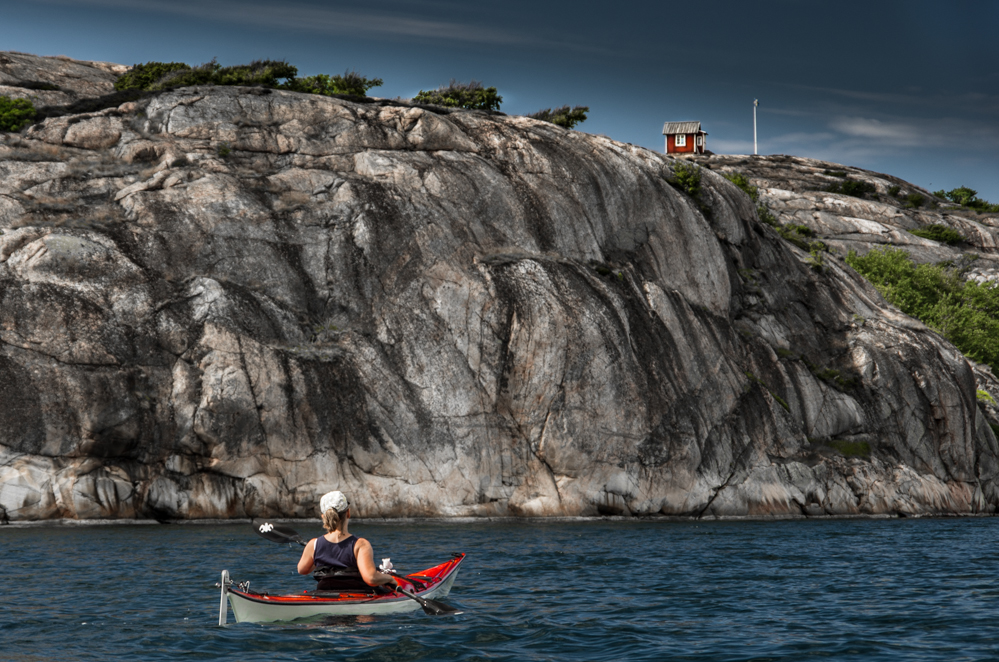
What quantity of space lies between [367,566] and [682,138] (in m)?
102

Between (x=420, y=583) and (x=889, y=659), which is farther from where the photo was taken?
(x=420, y=583)

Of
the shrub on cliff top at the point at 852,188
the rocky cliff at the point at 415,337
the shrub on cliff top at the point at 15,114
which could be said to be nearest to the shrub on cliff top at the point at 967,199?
the shrub on cliff top at the point at 852,188

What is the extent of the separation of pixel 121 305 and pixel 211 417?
6145 millimetres

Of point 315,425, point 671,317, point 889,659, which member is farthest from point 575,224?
point 889,659

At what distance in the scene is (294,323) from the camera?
4072 centimetres

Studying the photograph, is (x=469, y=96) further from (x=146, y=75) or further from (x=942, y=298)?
(x=942, y=298)

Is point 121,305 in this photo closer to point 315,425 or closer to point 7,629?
point 315,425

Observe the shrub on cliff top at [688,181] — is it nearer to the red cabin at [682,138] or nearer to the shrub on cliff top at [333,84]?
the shrub on cliff top at [333,84]

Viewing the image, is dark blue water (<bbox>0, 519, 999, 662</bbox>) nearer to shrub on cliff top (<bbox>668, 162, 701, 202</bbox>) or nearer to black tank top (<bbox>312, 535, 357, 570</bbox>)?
black tank top (<bbox>312, 535, 357, 570</bbox>)

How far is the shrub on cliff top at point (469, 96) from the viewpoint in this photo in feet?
200

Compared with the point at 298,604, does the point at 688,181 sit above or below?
above

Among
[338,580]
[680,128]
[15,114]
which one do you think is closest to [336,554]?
[338,580]

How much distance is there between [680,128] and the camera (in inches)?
4333

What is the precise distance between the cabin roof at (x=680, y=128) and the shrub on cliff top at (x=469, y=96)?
5324 cm
